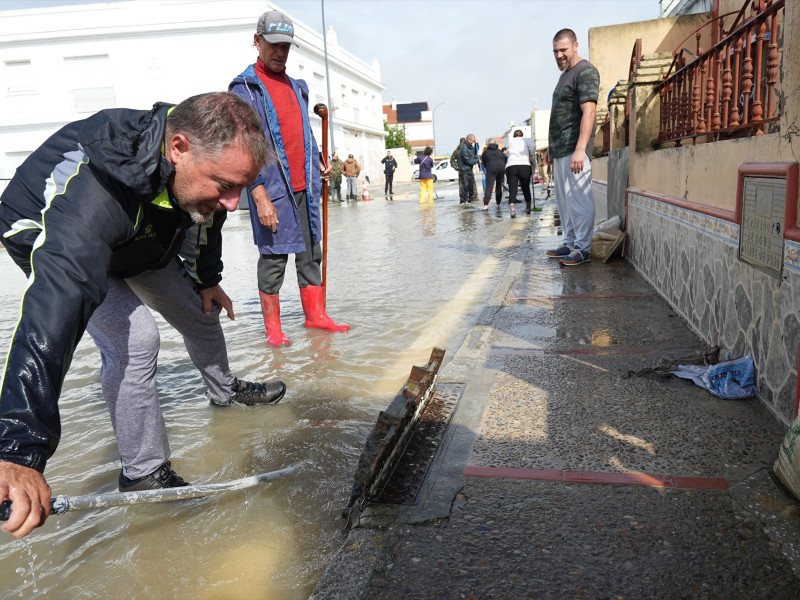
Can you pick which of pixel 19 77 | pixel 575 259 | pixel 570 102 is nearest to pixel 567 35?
pixel 570 102

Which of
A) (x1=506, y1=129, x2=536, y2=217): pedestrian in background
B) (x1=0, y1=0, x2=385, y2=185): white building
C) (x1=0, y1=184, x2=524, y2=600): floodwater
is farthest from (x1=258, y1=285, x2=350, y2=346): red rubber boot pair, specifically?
(x1=0, y1=0, x2=385, y2=185): white building

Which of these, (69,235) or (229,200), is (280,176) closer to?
(229,200)

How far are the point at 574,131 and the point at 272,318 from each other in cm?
371

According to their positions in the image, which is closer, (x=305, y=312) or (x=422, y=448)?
(x=422, y=448)

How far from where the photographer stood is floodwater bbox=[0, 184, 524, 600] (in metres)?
2.16

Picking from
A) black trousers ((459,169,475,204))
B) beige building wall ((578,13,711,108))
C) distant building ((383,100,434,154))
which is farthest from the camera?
distant building ((383,100,434,154))

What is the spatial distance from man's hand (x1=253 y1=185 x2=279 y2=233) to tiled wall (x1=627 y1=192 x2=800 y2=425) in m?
2.69

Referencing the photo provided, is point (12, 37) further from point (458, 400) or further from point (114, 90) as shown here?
point (458, 400)

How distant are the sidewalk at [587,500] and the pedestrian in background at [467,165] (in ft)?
48.3

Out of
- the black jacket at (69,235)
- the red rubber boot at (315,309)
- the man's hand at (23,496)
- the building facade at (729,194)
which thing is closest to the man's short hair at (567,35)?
the building facade at (729,194)

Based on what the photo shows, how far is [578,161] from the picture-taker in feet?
20.5

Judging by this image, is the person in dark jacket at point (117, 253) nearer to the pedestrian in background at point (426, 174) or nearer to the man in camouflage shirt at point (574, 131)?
the man in camouflage shirt at point (574, 131)

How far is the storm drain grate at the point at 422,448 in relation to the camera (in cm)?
242

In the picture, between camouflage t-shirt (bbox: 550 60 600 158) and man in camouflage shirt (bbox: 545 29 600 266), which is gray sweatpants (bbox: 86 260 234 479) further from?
camouflage t-shirt (bbox: 550 60 600 158)
